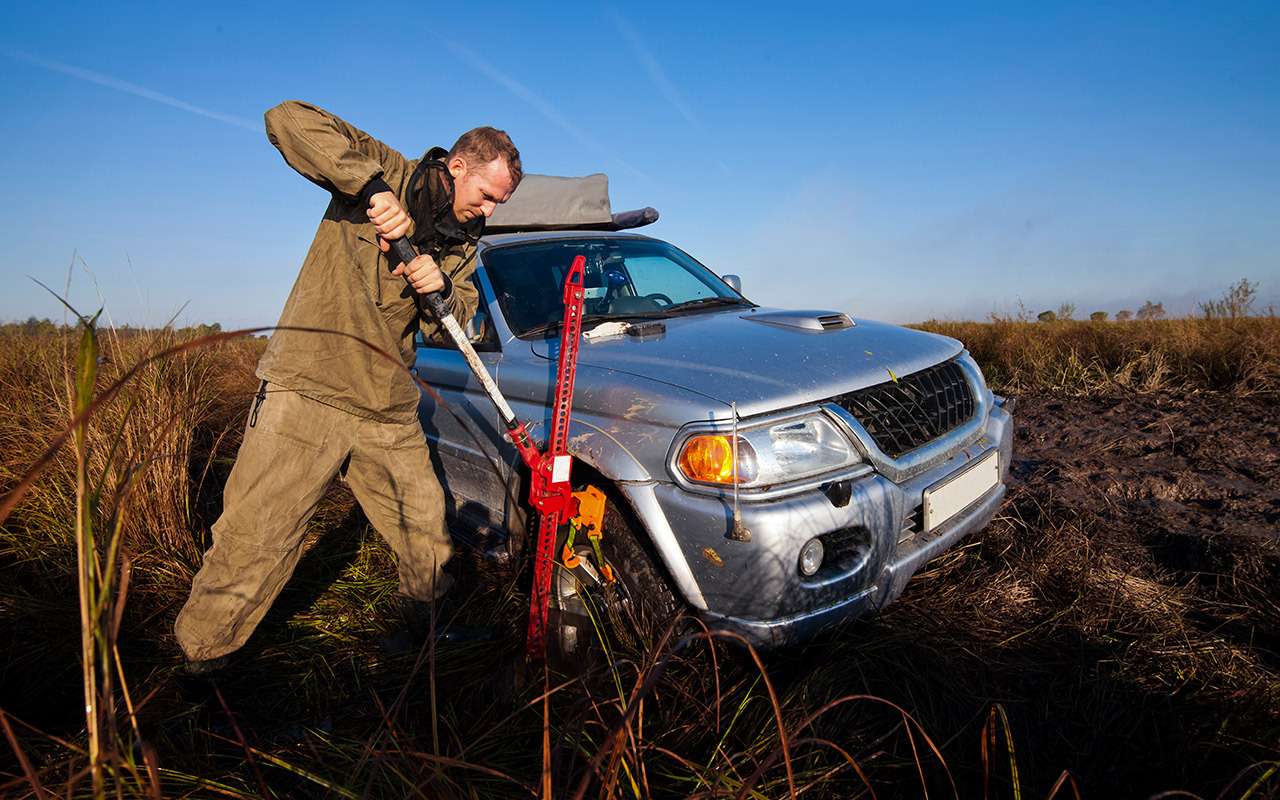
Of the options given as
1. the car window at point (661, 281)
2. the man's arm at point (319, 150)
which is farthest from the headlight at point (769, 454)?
the car window at point (661, 281)

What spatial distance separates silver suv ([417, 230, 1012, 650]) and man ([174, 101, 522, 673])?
0.44 metres

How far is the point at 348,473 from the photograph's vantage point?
2646 mm

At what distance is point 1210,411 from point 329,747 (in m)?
6.17

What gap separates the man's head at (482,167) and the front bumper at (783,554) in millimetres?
1114

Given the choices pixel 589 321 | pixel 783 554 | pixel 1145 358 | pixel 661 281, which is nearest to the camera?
pixel 783 554

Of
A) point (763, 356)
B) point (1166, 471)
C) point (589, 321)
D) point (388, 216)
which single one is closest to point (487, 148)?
point (388, 216)

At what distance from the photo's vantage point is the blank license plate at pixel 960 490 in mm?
2305

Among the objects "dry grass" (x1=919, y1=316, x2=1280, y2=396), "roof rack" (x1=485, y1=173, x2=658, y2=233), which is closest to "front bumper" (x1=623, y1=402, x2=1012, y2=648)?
"roof rack" (x1=485, y1=173, x2=658, y2=233)

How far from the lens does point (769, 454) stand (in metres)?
2.12

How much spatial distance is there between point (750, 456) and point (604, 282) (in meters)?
1.75

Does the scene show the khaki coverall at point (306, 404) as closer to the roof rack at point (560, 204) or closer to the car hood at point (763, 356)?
the car hood at point (763, 356)

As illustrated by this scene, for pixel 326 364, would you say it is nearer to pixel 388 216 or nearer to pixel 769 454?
pixel 388 216

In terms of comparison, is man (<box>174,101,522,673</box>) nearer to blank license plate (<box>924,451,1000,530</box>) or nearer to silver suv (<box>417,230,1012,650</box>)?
silver suv (<box>417,230,1012,650</box>)

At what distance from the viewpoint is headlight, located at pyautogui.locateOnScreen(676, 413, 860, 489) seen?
6.88 ft
